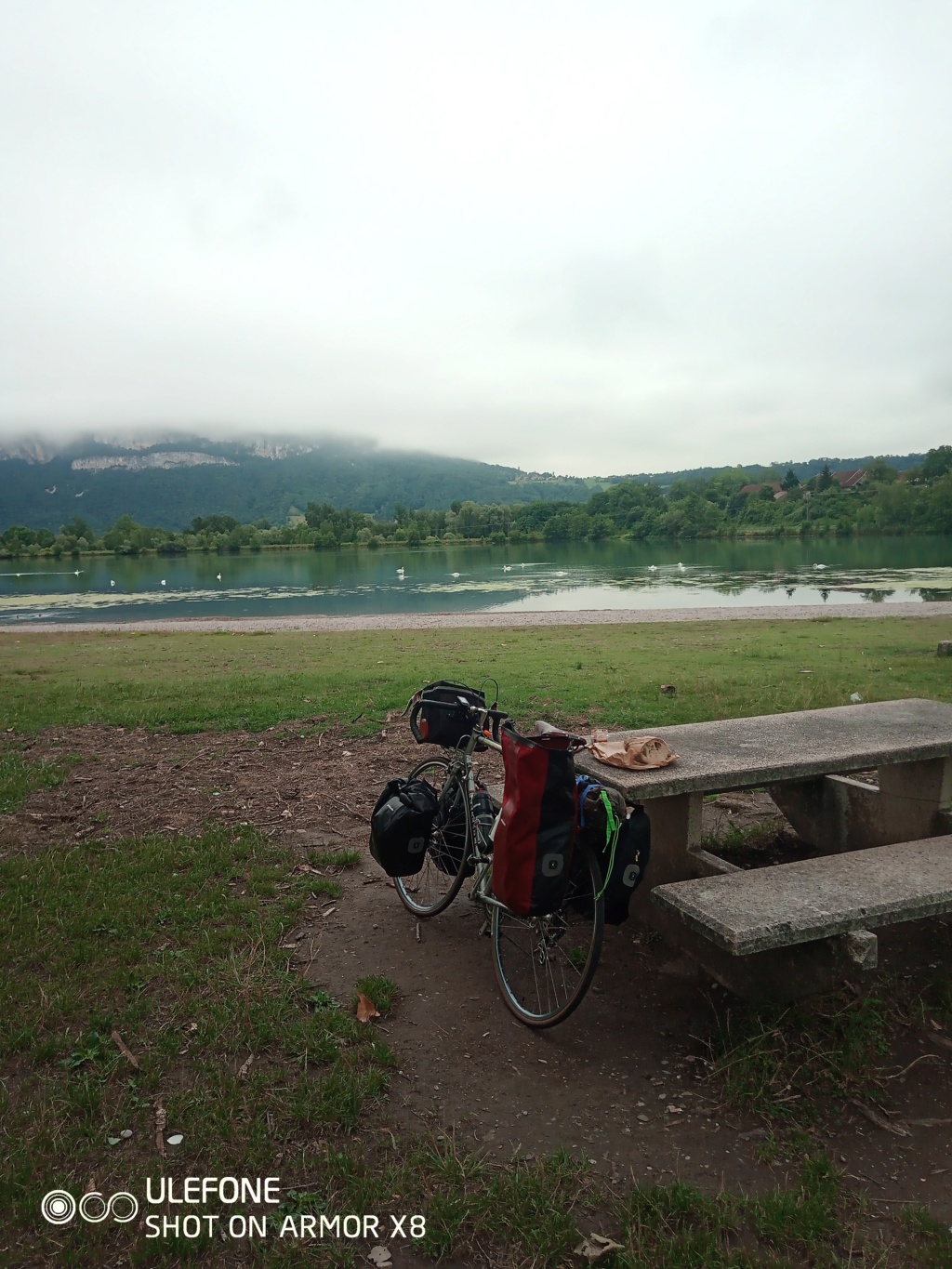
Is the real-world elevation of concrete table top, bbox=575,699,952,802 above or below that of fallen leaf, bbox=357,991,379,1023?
above

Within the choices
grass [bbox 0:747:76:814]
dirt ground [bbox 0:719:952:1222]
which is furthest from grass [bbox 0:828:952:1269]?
grass [bbox 0:747:76:814]

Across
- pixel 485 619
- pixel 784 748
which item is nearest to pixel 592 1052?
pixel 784 748

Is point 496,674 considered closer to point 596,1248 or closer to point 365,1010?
point 365,1010

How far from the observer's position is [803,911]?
3168mm

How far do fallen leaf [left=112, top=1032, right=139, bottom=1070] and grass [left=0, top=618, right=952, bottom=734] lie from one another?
5.75 metres

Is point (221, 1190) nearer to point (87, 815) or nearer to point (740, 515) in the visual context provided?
point (87, 815)

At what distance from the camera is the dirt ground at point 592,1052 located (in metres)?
2.75

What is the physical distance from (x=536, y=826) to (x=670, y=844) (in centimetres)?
159

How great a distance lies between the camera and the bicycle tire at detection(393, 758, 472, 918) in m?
4.36

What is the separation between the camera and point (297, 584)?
58.6 m

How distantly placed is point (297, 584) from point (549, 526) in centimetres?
8974

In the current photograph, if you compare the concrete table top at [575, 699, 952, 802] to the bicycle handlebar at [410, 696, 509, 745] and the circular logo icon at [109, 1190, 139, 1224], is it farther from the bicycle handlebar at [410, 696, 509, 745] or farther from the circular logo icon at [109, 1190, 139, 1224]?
the circular logo icon at [109, 1190, 139, 1224]

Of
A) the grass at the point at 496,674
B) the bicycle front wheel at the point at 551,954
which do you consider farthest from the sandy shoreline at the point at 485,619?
the bicycle front wheel at the point at 551,954

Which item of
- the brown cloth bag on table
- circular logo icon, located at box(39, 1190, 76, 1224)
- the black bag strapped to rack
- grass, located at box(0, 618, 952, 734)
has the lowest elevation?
grass, located at box(0, 618, 952, 734)
